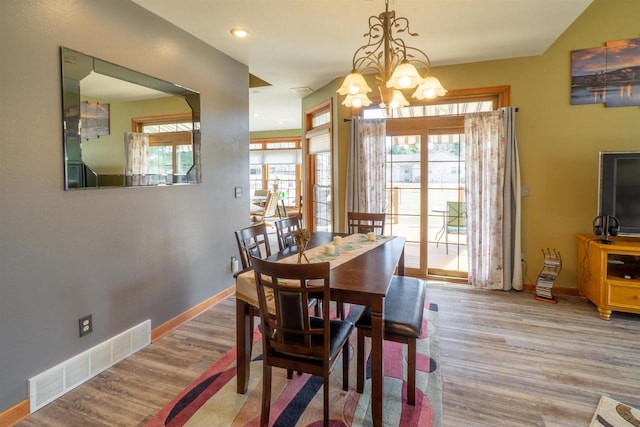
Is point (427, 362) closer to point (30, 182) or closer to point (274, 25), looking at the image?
point (30, 182)

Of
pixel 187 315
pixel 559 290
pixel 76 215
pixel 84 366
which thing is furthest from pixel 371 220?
pixel 84 366

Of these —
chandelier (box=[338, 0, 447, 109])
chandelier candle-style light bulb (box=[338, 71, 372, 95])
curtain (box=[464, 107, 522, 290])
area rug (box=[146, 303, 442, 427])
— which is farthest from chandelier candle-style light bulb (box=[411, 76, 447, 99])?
curtain (box=[464, 107, 522, 290])

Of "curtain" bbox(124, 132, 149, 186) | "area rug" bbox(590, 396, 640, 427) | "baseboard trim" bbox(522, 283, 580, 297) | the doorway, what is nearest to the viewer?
"area rug" bbox(590, 396, 640, 427)

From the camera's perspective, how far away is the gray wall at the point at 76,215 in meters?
1.93

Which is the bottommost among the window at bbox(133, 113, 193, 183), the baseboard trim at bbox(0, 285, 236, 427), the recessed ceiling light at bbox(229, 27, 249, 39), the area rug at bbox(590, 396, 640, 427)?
the area rug at bbox(590, 396, 640, 427)

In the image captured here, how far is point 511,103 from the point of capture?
3.98 meters

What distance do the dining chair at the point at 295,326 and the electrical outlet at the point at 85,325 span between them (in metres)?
1.41

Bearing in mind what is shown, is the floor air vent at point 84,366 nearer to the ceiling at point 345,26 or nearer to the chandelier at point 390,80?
the chandelier at point 390,80

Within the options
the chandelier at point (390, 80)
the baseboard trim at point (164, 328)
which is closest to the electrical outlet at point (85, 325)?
the baseboard trim at point (164, 328)

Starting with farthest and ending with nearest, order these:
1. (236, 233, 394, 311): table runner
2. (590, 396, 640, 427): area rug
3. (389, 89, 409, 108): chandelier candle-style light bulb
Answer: (389, 89, 409, 108): chandelier candle-style light bulb → (236, 233, 394, 311): table runner → (590, 396, 640, 427): area rug

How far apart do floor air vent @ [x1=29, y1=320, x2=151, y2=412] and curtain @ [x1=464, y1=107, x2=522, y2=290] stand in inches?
144

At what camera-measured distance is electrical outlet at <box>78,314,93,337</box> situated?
232cm

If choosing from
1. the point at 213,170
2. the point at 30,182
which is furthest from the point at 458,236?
the point at 30,182

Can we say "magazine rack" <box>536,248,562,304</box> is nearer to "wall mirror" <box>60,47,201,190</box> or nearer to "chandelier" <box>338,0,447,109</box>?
"chandelier" <box>338,0,447,109</box>
